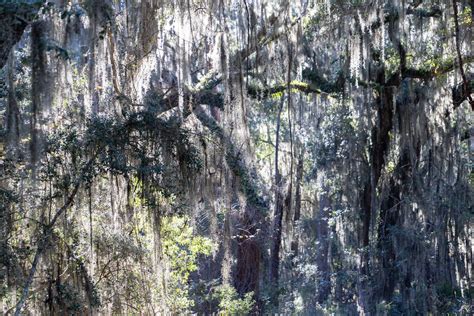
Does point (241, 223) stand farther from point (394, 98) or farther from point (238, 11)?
point (238, 11)

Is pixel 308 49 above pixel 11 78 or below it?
above

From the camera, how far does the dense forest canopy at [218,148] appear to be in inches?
258

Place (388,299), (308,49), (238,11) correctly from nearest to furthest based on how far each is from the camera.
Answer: (238,11) < (308,49) < (388,299)

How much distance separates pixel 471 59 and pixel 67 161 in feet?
A: 16.2

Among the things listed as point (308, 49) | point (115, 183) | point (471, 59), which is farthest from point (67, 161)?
point (471, 59)

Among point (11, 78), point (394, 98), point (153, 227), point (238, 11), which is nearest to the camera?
point (11, 78)

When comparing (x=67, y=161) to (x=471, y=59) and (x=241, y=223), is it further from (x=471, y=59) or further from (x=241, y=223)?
(x=241, y=223)

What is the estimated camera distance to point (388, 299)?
469 inches

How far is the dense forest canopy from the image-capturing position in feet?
21.5

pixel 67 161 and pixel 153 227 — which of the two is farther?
pixel 153 227

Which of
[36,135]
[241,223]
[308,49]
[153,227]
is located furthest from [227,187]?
[241,223]

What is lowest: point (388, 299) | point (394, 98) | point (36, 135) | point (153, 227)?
point (388, 299)

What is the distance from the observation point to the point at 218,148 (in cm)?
722

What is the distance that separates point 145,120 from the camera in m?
6.70
